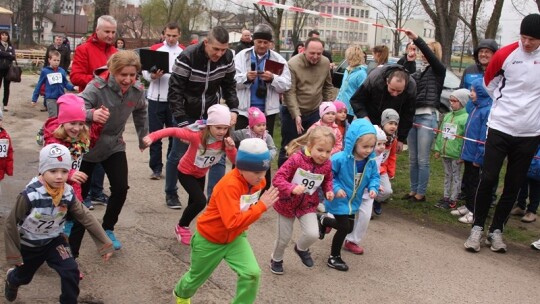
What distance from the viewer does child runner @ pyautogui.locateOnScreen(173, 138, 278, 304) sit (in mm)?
3826

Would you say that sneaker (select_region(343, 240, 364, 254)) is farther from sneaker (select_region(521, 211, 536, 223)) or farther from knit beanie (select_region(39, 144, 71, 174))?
knit beanie (select_region(39, 144, 71, 174))

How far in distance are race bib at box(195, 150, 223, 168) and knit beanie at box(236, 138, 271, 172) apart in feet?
5.11

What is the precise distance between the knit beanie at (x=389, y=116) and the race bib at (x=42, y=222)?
3.81 metres

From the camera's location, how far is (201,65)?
19.4 feet

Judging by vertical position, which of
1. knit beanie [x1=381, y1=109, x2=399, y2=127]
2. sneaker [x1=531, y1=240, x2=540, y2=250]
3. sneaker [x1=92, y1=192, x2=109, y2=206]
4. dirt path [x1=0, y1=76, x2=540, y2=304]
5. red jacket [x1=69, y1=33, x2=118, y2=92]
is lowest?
dirt path [x1=0, y1=76, x2=540, y2=304]

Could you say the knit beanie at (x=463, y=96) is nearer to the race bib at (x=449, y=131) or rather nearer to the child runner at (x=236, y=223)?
the race bib at (x=449, y=131)

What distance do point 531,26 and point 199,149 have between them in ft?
10.9

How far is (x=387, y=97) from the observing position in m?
6.84

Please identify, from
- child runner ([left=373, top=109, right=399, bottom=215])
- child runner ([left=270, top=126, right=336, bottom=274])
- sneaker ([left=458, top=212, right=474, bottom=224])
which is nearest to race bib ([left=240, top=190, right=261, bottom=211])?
child runner ([left=270, top=126, right=336, bottom=274])

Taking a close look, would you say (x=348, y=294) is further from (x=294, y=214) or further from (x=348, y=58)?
(x=348, y=58)

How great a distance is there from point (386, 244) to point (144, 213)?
2650 mm

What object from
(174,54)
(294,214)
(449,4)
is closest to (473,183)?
(294,214)

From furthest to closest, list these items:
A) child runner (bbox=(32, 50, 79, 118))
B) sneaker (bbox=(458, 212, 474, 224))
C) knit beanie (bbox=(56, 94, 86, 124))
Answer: child runner (bbox=(32, 50, 79, 118)) → sneaker (bbox=(458, 212, 474, 224)) → knit beanie (bbox=(56, 94, 86, 124))

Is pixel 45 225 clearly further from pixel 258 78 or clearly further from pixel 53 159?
pixel 258 78
